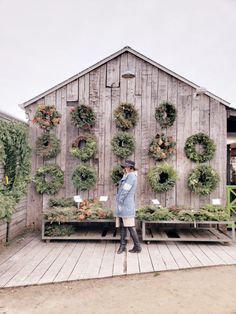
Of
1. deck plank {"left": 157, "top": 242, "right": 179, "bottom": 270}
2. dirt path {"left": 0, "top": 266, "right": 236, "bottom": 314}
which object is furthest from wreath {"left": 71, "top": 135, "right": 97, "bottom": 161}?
dirt path {"left": 0, "top": 266, "right": 236, "bottom": 314}

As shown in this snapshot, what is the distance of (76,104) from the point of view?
7.12 meters

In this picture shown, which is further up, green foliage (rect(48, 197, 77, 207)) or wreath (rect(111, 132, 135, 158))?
wreath (rect(111, 132, 135, 158))

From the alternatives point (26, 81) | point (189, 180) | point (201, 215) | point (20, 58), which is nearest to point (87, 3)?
point (20, 58)

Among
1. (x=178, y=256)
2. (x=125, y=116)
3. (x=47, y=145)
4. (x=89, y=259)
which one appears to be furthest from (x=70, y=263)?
(x=125, y=116)

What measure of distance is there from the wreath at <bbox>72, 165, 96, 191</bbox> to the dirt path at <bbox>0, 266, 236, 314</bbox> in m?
2.88

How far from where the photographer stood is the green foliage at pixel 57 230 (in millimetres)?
6102

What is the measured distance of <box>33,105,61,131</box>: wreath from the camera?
6.88 metres

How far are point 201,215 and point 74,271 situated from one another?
2941 mm

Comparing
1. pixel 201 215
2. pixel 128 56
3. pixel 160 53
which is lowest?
pixel 201 215

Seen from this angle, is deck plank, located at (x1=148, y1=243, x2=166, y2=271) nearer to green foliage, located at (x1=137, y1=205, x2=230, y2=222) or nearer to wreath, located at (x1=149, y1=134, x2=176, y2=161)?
green foliage, located at (x1=137, y1=205, x2=230, y2=222)

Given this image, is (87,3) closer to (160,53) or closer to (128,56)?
(160,53)

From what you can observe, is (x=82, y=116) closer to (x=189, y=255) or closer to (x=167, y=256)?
(x=167, y=256)

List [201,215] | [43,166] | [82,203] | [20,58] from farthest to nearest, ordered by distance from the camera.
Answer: [20,58] < [43,166] < [82,203] < [201,215]

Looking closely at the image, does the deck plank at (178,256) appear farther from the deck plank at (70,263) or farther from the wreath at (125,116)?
the wreath at (125,116)
